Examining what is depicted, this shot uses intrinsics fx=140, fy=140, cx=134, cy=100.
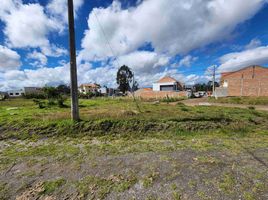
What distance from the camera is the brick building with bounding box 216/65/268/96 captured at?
2445 centimetres

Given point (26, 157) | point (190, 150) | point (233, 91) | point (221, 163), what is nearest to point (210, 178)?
point (221, 163)

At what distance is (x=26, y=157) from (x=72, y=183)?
211cm

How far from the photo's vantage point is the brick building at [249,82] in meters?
24.5

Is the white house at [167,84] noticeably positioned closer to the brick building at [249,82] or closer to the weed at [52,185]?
the brick building at [249,82]

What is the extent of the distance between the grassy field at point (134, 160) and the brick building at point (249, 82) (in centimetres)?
2523

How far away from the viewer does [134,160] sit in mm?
3459

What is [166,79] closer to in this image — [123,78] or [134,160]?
[123,78]

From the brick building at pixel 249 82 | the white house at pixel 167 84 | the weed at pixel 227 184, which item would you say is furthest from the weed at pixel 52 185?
the white house at pixel 167 84

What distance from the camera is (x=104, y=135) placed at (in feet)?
18.3

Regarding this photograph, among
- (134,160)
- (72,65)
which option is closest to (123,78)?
(72,65)

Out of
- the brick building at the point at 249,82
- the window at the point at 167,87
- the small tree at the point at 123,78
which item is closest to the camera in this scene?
the brick building at the point at 249,82

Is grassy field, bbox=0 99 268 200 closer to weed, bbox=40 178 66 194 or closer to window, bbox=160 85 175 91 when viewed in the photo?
weed, bbox=40 178 66 194

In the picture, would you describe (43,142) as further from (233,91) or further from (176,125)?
(233,91)

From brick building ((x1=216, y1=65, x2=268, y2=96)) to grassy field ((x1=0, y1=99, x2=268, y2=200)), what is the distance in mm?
25232
